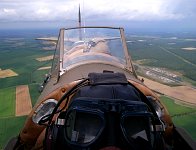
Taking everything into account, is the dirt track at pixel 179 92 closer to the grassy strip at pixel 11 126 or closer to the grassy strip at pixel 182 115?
the grassy strip at pixel 182 115

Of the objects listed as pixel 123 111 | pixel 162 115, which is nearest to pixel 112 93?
pixel 123 111

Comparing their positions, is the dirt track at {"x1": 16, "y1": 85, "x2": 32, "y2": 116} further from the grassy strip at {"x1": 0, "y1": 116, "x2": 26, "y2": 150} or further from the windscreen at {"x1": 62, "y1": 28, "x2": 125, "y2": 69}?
the windscreen at {"x1": 62, "y1": 28, "x2": 125, "y2": 69}

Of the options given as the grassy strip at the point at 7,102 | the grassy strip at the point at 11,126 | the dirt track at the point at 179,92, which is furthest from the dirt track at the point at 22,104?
the dirt track at the point at 179,92

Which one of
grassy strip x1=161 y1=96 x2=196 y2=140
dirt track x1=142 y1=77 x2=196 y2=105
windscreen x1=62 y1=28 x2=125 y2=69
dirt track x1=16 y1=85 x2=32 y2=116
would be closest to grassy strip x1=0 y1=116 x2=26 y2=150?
dirt track x1=16 y1=85 x2=32 y2=116

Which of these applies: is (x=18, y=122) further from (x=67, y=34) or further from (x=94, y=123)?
(x=94, y=123)

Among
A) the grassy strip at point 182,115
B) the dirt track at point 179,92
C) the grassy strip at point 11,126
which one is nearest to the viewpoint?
the grassy strip at point 11,126

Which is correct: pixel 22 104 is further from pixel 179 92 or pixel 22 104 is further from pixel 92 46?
pixel 92 46
